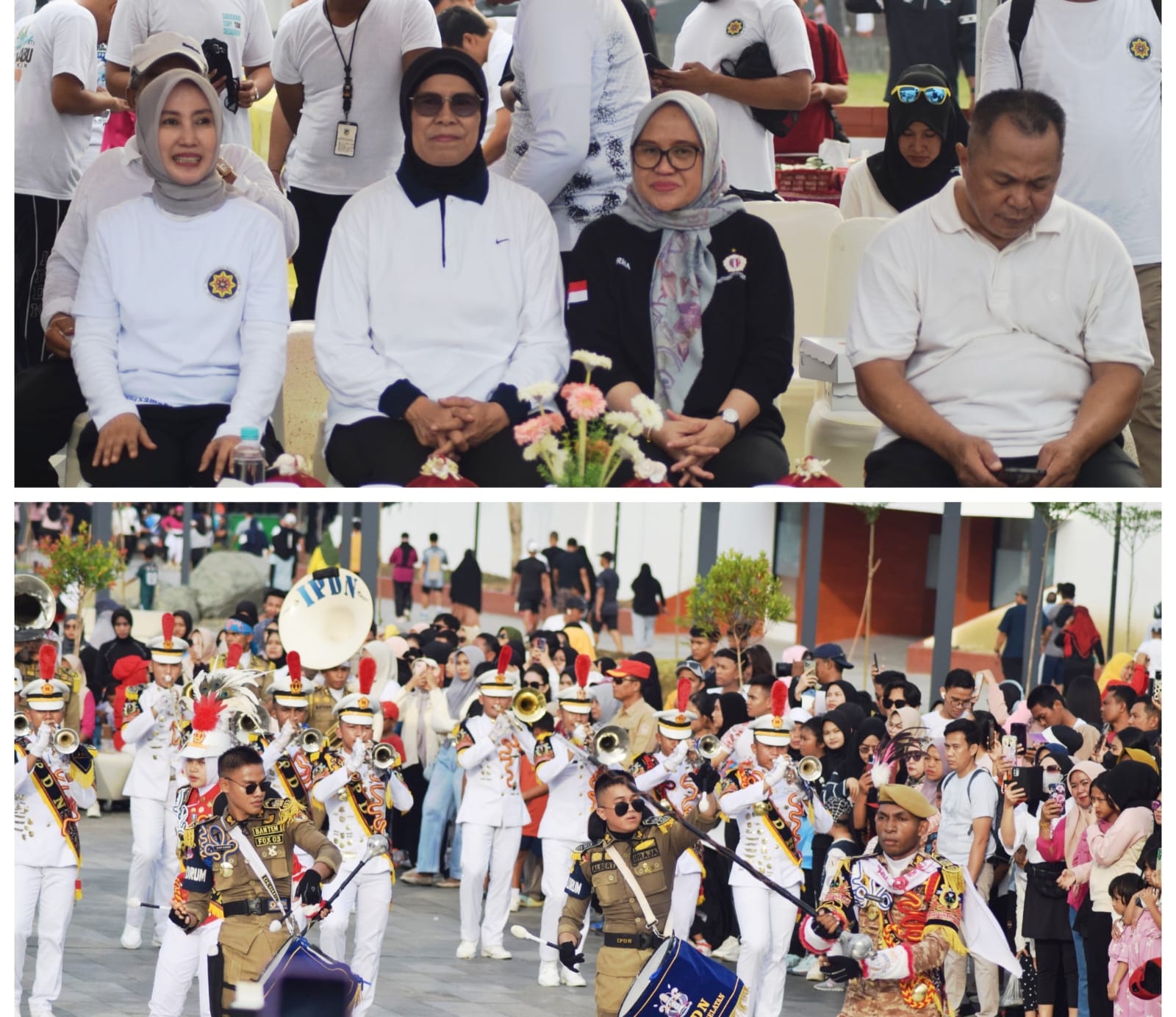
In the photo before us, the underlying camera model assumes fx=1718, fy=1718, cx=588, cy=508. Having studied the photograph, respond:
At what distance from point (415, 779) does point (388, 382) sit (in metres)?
6.31

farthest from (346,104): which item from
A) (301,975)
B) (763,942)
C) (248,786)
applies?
(763,942)

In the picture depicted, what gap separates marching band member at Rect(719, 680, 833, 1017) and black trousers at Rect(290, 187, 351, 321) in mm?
3042

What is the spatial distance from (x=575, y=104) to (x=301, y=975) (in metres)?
3.34

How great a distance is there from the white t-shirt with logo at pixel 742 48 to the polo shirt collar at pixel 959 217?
1730 millimetres

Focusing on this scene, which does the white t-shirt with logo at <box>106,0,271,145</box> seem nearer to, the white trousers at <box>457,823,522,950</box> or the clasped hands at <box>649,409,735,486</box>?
the clasped hands at <box>649,409,735,486</box>

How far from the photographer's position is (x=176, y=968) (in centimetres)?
718

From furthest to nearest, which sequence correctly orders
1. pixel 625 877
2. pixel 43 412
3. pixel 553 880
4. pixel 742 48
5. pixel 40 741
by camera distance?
pixel 553 880
pixel 40 741
pixel 742 48
pixel 625 877
pixel 43 412

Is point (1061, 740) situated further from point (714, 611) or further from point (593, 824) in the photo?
point (714, 611)

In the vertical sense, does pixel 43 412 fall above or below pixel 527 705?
above

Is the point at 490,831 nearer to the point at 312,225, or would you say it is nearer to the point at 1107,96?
the point at 312,225

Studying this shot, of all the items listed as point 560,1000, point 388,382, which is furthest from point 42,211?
point 560,1000

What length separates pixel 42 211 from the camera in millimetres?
7309

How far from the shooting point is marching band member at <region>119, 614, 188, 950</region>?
940 cm

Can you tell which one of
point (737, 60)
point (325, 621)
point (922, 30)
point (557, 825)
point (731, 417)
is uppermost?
point (922, 30)
